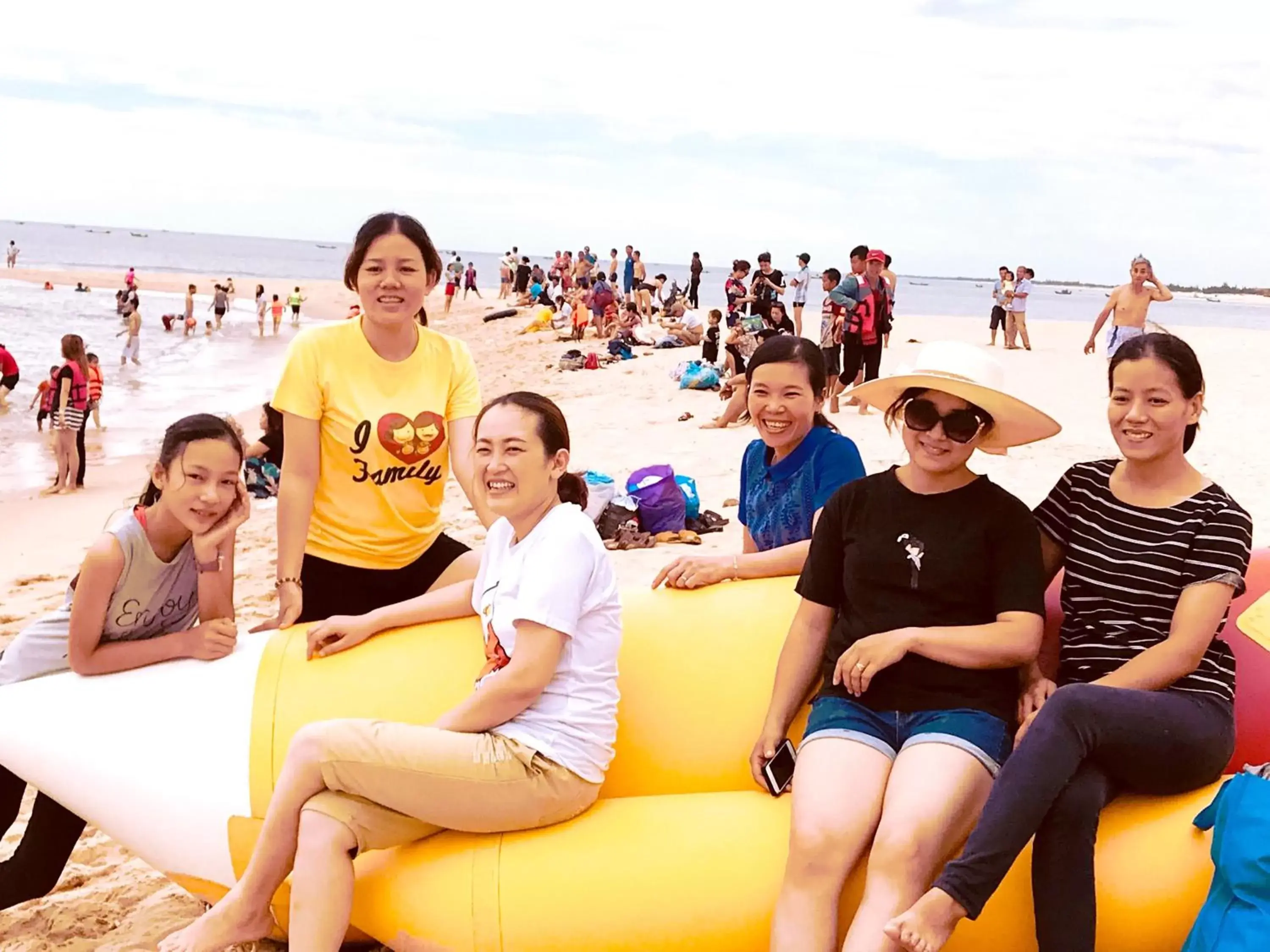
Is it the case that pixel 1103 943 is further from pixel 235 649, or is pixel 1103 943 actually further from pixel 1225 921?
pixel 235 649

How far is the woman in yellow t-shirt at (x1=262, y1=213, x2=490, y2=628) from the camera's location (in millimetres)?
2883

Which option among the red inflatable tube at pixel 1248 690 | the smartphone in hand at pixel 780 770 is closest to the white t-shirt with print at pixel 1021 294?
the red inflatable tube at pixel 1248 690

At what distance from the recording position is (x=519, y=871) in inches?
95.0

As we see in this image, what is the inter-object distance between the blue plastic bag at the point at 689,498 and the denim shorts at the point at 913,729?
4101 millimetres

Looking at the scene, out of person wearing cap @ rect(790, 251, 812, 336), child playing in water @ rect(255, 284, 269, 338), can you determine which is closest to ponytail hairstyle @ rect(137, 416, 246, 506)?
person wearing cap @ rect(790, 251, 812, 336)

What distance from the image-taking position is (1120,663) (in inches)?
99.4

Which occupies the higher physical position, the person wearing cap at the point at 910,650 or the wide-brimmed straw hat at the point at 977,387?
the wide-brimmed straw hat at the point at 977,387

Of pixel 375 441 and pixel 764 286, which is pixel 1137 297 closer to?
pixel 764 286

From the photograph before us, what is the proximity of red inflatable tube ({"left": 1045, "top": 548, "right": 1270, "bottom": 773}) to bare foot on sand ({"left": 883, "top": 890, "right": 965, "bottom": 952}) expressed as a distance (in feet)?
3.11

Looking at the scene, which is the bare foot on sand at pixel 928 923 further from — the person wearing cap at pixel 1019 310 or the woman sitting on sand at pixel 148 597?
the person wearing cap at pixel 1019 310

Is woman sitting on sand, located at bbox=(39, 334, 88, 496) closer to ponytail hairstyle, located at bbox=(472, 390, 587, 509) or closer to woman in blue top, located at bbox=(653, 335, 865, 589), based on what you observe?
woman in blue top, located at bbox=(653, 335, 865, 589)

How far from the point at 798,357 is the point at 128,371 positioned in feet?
57.5

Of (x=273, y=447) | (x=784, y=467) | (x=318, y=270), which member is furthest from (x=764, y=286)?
(x=318, y=270)

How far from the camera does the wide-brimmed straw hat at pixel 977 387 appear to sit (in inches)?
100
